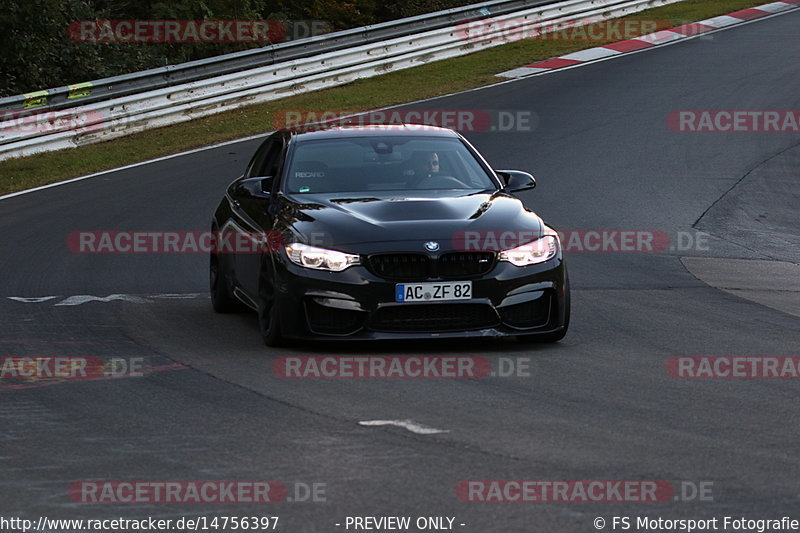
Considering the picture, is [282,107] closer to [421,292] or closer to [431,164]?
[431,164]

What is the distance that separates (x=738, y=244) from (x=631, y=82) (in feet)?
39.2

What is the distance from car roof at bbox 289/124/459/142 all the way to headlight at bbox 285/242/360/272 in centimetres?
172

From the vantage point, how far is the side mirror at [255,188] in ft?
31.4

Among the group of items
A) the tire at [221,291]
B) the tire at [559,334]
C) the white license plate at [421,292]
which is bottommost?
the tire at [221,291]

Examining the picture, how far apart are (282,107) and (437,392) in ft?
58.9

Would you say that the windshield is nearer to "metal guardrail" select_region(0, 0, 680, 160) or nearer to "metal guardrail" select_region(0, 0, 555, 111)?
"metal guardrail" select_region(0, 0, 680, 160)

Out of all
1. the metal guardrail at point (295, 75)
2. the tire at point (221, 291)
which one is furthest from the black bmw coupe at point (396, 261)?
the metal guardrail at point (295, 75)

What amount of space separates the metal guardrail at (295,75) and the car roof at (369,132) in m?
12.2

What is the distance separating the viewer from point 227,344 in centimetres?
918

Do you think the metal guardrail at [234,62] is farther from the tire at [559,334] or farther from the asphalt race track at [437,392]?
the tire at [559,334]

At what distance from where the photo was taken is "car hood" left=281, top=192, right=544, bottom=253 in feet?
27.9

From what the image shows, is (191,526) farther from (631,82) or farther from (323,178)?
(631,82)

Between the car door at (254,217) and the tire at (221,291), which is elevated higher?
the car door at (254,217)

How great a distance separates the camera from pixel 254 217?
972 centimetres
